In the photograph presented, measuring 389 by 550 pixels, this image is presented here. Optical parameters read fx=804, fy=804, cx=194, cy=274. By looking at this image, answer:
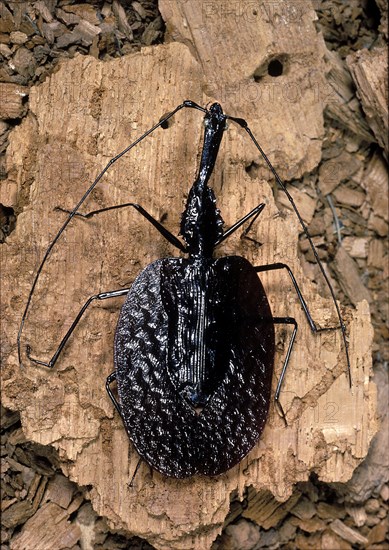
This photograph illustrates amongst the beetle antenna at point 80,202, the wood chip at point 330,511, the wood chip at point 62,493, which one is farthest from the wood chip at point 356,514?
the beetle antenna at point 80,202

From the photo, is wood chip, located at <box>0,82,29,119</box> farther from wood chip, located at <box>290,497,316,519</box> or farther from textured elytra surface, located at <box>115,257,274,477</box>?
wood chip, located at <box>290,497,316,519</box>

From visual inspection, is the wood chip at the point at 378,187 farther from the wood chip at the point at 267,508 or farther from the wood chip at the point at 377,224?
the wood chip at the point at 267,508

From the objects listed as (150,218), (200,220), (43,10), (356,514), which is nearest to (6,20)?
(43,10)

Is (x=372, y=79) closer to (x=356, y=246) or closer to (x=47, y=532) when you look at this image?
(x=356, y=246)

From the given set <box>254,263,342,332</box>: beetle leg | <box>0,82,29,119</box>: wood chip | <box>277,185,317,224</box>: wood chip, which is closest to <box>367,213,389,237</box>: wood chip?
<box>277,185,317,224</box>: wood chip

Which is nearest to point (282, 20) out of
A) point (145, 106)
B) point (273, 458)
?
point (145, 106)
